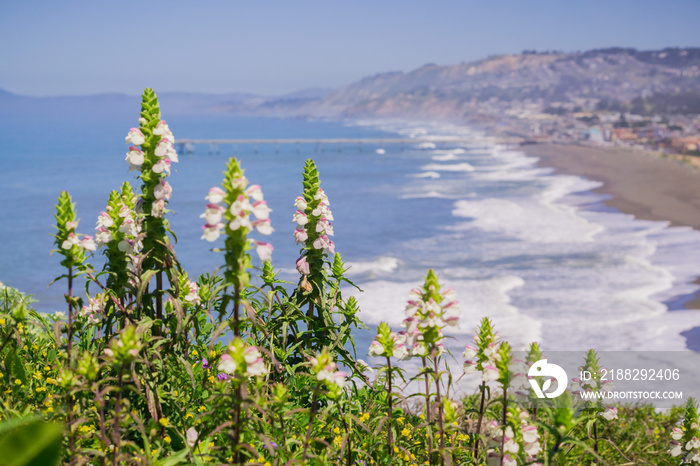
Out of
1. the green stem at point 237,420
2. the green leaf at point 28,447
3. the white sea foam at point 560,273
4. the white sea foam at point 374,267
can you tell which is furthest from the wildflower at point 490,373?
the white sea foam at point 374,267

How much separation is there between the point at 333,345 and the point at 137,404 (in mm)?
1066

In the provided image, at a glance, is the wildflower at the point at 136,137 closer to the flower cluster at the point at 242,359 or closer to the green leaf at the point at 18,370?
the flower cluster at the point at 242,359

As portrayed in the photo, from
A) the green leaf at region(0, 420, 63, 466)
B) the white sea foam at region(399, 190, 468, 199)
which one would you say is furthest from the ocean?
the green leaf at region(0, 420, 63, 466)

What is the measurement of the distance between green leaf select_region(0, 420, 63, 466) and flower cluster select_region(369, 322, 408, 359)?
1430 mm

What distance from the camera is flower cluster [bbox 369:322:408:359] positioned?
8.34 ft

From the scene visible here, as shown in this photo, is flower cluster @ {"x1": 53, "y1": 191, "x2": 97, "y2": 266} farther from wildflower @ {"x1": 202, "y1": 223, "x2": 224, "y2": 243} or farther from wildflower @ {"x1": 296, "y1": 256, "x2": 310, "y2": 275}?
Result: wildflower @ {"x1": 296, "y1": 256, "x2": 310, "y2": 275}

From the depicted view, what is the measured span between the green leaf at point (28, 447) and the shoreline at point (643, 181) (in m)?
13.7

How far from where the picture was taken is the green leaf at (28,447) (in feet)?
4.22

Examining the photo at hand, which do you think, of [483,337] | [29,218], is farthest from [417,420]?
[29,218]

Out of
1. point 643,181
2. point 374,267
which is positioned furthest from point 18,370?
point 643,181

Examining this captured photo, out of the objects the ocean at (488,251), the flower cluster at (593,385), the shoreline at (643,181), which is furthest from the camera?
the shoreline at (643,181)

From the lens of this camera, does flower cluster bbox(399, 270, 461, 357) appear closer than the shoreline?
Yes

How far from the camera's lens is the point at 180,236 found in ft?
75.6

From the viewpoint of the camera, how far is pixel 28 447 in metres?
1.29
